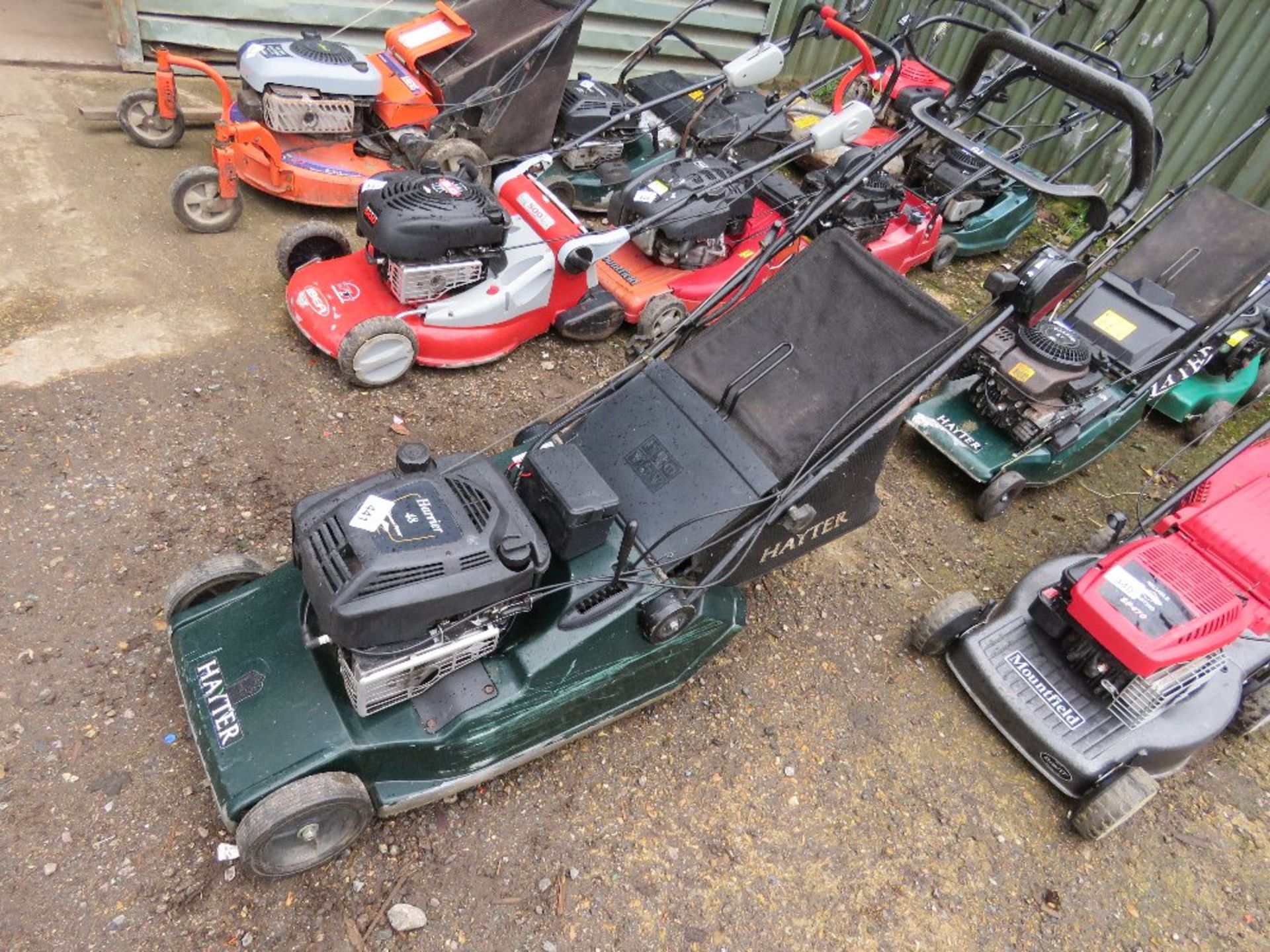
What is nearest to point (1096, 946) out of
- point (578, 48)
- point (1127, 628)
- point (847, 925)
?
point (847, 925)

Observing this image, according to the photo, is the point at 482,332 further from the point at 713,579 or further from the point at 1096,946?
the point at 1096,946

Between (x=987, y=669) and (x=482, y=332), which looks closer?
(x=987, y=669)

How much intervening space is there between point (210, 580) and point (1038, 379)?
11.7 ft

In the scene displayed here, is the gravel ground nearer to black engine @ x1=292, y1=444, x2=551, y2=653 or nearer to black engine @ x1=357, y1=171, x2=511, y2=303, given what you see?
black engine @ x1=357, y1=171, x2=511, y2=303

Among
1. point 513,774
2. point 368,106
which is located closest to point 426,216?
point 368,106

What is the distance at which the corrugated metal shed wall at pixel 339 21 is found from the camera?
5.99 metres

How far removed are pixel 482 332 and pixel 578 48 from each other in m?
3.94

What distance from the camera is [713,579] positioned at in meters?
2.90

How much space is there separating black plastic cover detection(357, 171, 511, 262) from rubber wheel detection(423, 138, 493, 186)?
38.7 inches

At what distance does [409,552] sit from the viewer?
2320 mm

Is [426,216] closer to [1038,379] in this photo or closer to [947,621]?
[947,621]

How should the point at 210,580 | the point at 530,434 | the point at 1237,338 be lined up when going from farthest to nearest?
1. the point at 1237,338
2. the point at 530,434
3. the point at 210,580

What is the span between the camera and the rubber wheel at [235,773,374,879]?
7.72ft

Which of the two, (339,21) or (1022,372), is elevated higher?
(1022,372)
